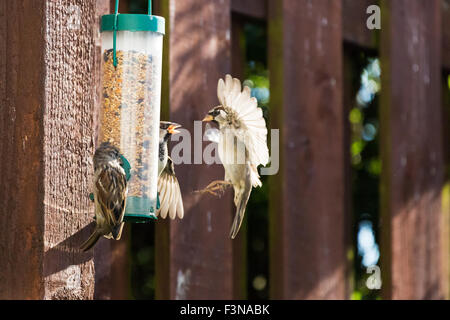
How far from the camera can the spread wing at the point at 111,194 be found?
7.86ft

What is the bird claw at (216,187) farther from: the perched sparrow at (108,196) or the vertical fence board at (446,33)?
the vertical fence board at (446,33)

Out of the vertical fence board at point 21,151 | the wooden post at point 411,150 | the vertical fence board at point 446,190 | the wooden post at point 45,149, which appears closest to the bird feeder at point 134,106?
the wooden post at point 45,149

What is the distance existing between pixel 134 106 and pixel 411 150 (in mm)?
2077

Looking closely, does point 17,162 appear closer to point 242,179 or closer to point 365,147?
point 242,179

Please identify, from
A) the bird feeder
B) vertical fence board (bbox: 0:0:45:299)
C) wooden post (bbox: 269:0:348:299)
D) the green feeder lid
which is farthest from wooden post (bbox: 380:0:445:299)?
vertical fence board (bbox: 0:0:45:299)

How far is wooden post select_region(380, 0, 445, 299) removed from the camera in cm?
429

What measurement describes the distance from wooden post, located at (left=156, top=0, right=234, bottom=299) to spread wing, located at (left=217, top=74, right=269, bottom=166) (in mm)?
561

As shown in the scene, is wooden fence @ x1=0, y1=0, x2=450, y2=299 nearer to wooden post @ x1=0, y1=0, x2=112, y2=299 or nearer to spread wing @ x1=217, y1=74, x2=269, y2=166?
wooden post @ x1=0, y1=0, x2=112, y2=299

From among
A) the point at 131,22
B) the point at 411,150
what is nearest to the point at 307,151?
the point at 411,150

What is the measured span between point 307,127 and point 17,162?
64.6 inches

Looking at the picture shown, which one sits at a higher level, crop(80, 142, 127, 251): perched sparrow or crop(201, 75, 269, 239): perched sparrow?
crop(201, 75, 269, 239): perched sparrow

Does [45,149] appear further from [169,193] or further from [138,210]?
[169,193]

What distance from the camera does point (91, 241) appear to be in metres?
2.45

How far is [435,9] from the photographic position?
4719 mm
